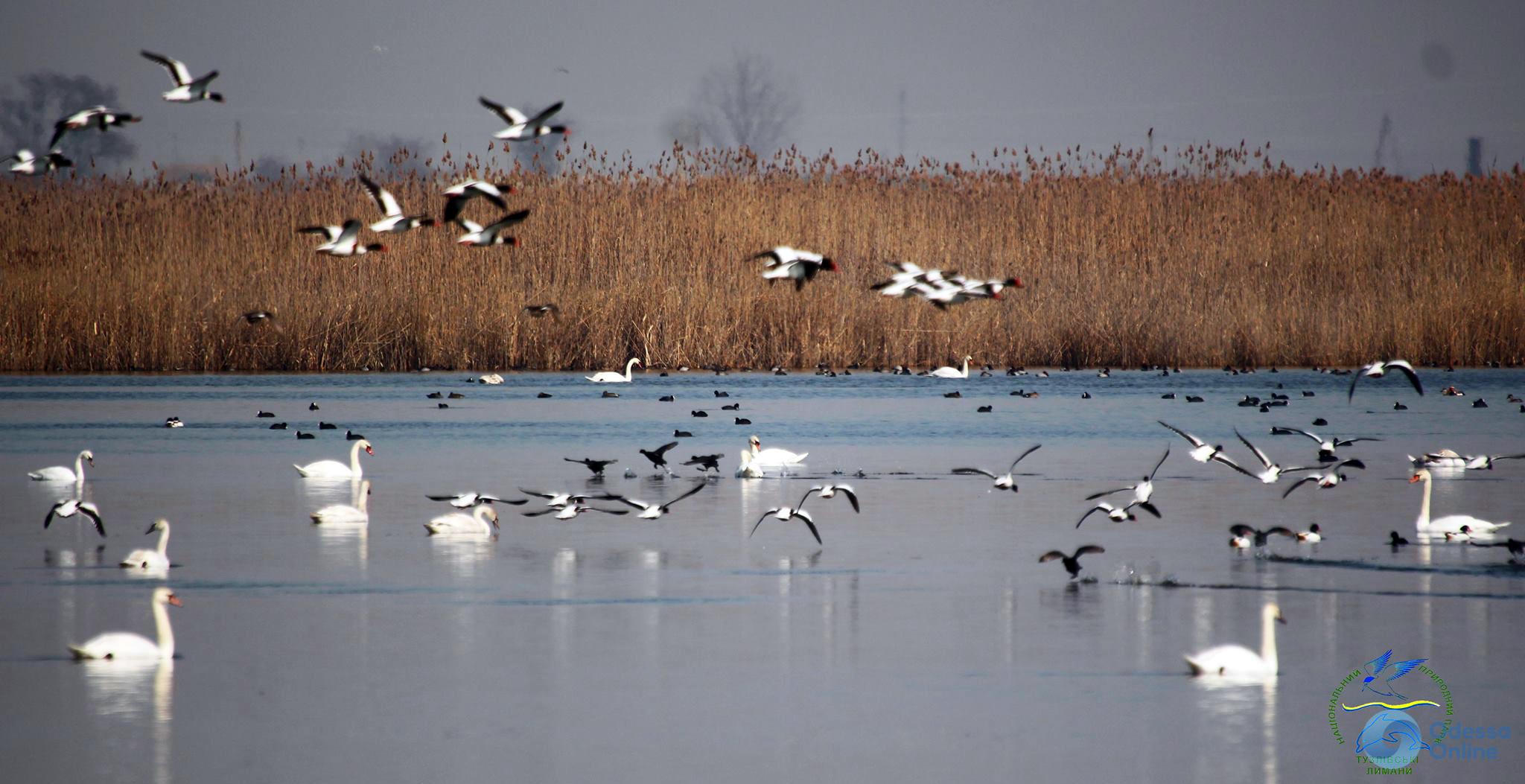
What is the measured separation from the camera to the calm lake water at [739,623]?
5359 millimetres

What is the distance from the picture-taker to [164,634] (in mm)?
6551

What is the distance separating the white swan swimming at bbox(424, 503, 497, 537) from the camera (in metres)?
9.73

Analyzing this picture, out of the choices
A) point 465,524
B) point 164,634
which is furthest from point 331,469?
point 164,634

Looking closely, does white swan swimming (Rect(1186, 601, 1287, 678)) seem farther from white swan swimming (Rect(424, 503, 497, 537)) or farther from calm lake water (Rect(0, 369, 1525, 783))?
white swan swimming (Rect(424, 503, 497, 537))

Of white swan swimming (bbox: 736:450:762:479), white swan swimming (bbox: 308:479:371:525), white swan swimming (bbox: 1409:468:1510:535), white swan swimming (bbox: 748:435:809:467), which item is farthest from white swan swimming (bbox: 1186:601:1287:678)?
white swan swimming (bbox: 748:435:809:467)

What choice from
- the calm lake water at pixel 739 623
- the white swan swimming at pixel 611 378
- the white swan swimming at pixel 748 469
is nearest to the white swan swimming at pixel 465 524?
the calm lake water at pixel 739 623

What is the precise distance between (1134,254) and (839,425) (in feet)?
25.2

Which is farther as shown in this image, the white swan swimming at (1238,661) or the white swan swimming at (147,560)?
the white swan swimming at (147,560)

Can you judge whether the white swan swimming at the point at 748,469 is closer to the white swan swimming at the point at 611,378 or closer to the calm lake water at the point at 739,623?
the calm lake water at the point at 739,623

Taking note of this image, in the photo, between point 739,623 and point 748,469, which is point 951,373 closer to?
point 748,469

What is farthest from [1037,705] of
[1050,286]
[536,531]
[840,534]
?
[1050,286]

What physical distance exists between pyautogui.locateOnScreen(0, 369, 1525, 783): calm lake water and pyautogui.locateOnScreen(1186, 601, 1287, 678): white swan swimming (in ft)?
0.32

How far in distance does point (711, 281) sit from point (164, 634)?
1585cm

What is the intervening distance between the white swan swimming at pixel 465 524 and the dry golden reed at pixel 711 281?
12.0 m
